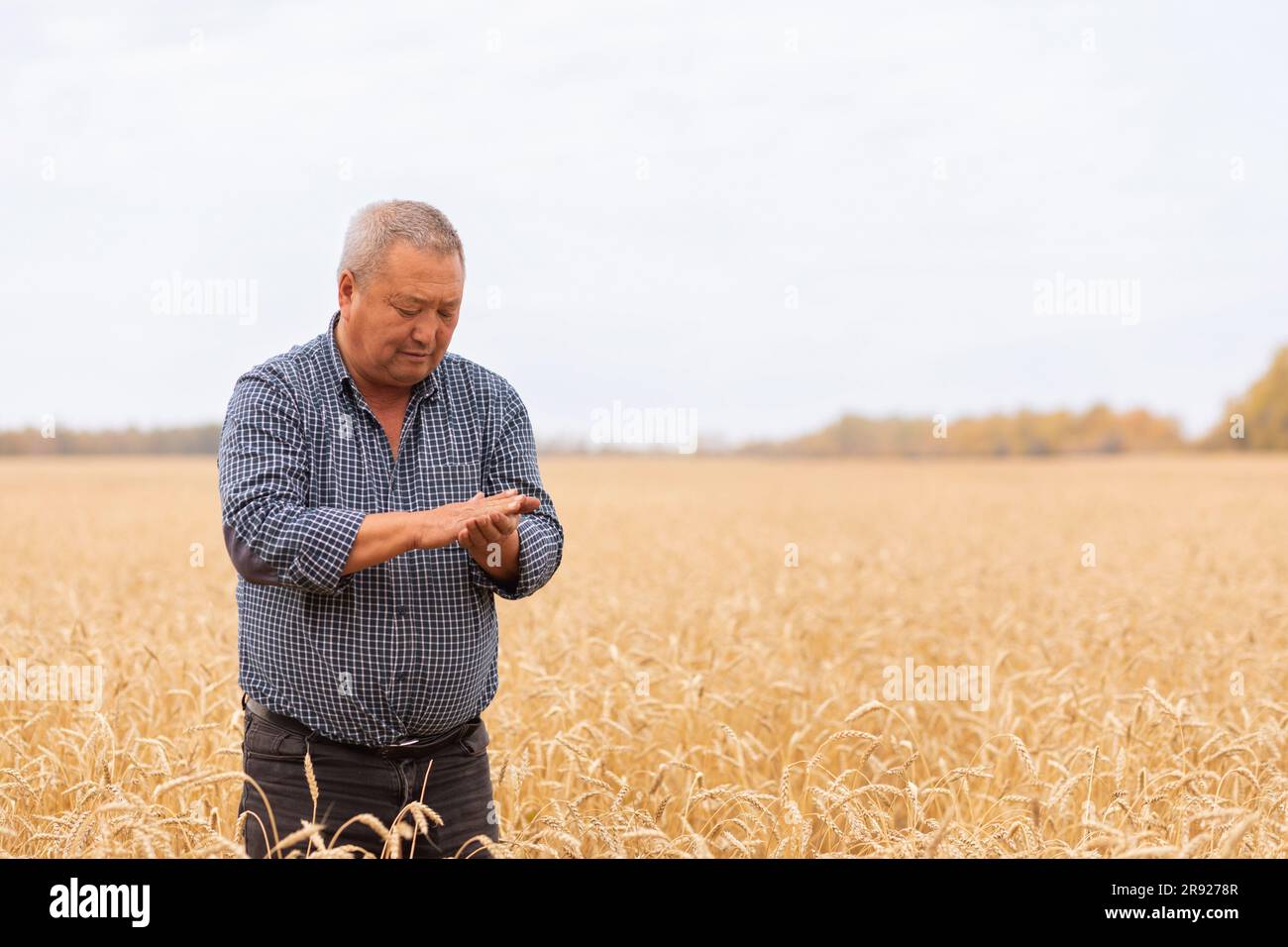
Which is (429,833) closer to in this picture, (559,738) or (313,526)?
(559,738)

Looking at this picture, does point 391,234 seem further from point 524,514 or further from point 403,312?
point 524,514

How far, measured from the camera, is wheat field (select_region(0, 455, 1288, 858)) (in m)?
3.16

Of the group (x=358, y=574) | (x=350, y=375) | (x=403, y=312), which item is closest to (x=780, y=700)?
(x=358, y=574)

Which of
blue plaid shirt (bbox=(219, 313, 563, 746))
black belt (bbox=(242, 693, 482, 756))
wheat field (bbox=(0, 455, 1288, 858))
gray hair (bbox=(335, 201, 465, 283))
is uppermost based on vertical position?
gray hair (bbox=(335, 201, 465, 283))

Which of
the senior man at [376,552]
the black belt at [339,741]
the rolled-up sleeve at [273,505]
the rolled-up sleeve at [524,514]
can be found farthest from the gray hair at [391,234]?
the black belt at [339,741]

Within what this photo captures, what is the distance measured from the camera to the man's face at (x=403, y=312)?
8.50ft

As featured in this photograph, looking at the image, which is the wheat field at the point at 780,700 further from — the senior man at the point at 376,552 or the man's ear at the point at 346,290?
the man's ear at the point at 346,290

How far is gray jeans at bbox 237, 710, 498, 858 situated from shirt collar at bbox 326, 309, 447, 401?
35.5 inches

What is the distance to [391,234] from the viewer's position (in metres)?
2.60

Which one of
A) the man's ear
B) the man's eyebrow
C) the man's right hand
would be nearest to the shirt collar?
the man's ear

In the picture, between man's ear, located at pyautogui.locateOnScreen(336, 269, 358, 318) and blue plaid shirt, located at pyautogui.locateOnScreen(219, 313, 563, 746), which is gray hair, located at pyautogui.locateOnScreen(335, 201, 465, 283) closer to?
man's ear, located at pyautogui.locateOnScreen(336, 269, 358, 318)

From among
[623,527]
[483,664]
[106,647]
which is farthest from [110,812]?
[623,527]

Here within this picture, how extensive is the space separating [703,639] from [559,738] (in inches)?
145

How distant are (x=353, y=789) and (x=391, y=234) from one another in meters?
1.40
